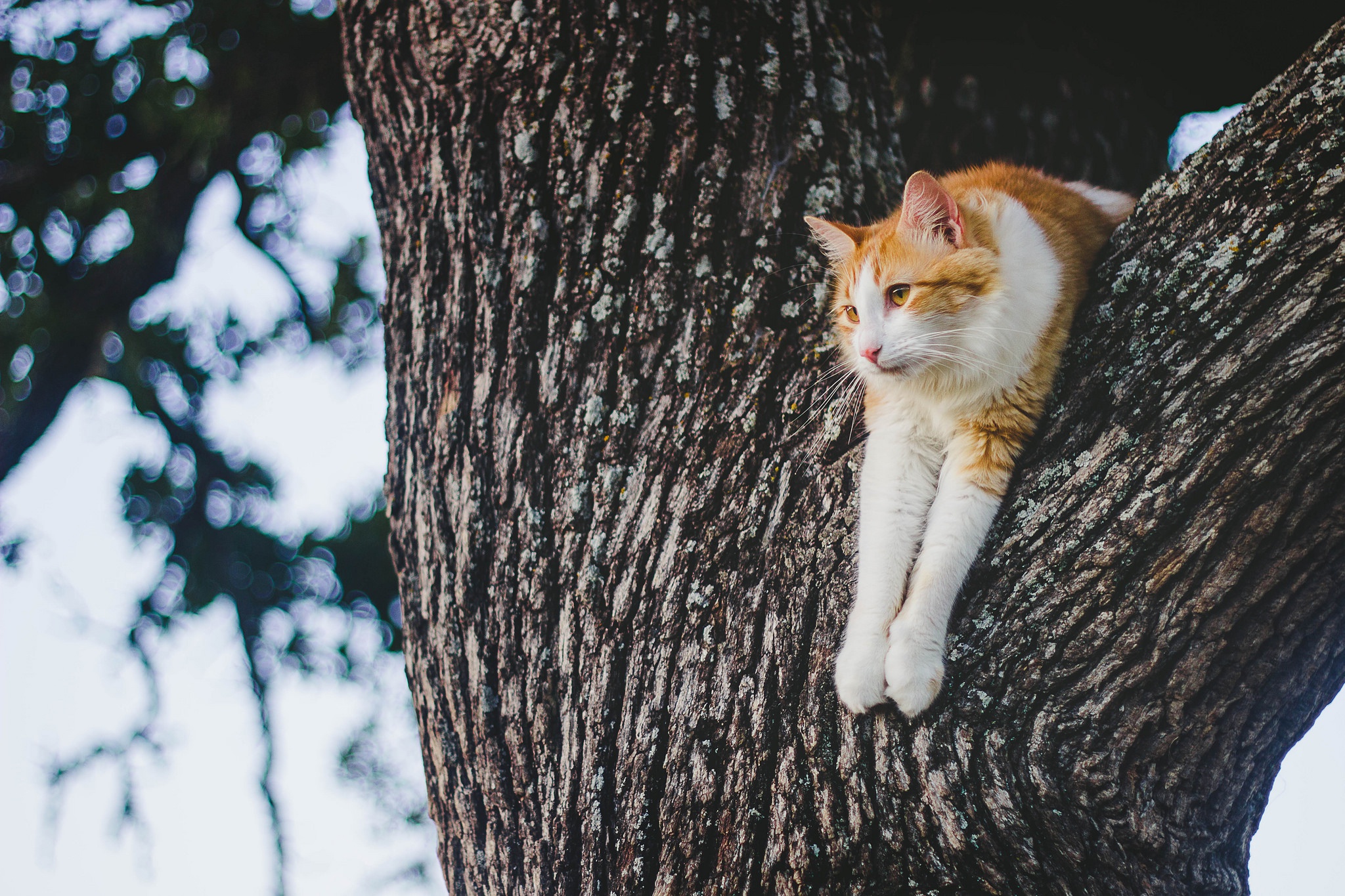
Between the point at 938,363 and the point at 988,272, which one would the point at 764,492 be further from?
the point at 988,272

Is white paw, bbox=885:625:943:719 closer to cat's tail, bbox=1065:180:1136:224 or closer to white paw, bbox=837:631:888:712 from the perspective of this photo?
white paw, bbox=837:631:888:712

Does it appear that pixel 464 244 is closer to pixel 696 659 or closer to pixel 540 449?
pixel 540 449

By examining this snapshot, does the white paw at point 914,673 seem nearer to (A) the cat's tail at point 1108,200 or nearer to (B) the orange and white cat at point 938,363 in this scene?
(B) the orange and white cat at point 938,363

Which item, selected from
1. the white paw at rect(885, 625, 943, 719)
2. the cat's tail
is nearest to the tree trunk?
the white paw at rect(885, 625, 943, 719)

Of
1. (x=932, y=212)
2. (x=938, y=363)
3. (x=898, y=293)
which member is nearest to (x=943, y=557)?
(x=938, y=363)

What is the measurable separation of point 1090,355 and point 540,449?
40.2 inches

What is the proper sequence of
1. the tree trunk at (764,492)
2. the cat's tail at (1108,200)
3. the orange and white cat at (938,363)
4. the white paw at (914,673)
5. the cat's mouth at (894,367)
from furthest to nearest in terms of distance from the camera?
the cat's tail at (1108,200) < the cat's mouth at (894,367) < the orange and white cat at (938,363) < the white paw at (914,673) < the tree trunk at (764,492)

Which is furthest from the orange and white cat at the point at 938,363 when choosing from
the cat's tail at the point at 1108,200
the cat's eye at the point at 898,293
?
A: the cat's tail at the point at 1108,200

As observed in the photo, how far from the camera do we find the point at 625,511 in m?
1.50

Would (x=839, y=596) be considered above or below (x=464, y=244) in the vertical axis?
below

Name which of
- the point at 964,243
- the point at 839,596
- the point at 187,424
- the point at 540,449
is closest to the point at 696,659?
the point at 839,596

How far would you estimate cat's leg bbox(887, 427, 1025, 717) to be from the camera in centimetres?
126

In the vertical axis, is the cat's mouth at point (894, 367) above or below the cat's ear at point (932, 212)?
below

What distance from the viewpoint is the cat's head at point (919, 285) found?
5.14ft
